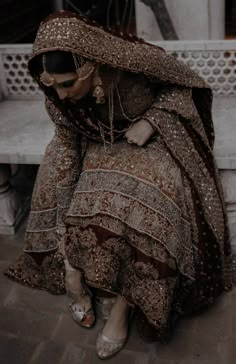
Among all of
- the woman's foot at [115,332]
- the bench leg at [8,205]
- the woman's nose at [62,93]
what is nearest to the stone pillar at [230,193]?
the woman's foot at [115,332]

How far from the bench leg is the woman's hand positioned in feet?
3.80

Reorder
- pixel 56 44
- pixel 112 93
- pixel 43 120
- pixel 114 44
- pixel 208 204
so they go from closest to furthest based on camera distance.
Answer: pixel 56 44 < pixel 114 44 < pixel 112 93 < pixel 208 204 < pixel 43 120

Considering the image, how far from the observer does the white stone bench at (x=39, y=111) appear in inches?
105

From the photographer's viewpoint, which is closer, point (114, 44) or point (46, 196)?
point (114, 44)

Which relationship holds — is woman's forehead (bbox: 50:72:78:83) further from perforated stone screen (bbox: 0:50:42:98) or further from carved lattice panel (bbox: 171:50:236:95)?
perforated stone screen (bbox: 0:50:42:98)

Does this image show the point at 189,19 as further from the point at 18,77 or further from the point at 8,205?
the point at 8,205

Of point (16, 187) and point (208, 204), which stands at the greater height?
point (208, 204)

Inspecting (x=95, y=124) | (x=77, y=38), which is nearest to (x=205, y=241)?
(x=95, y=124)

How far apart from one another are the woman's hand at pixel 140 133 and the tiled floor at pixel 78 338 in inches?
36.6

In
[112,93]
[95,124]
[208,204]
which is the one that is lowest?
[208,204]

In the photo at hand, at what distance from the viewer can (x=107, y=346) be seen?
2.27m

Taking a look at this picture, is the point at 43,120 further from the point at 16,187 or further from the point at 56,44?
the point at 56,44

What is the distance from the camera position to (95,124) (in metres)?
2.17

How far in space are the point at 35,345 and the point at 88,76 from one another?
4.27 feet
